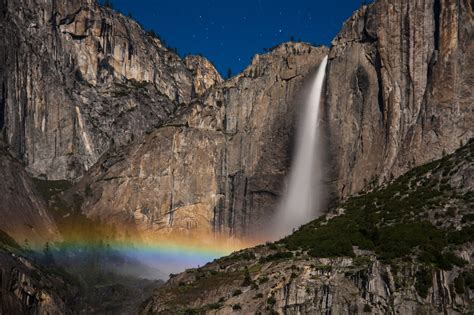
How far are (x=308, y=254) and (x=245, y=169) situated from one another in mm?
56705

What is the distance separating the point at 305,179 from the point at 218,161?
21298 mm

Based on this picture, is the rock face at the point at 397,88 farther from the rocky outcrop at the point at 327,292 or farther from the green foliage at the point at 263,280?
the green foliage at the point at 263,280

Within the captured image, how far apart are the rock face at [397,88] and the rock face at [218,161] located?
10081 mm

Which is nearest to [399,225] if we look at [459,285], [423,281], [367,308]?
[423,281]

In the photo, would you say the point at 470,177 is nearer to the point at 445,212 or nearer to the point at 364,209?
the point at 445,212

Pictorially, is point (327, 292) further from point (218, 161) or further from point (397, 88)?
point (218, 161)

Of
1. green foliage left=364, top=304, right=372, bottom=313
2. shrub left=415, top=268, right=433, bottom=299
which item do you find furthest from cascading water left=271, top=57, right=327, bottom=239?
green foliage left=364, top=304, right=372, bottom=313

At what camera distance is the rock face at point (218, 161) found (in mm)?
146625

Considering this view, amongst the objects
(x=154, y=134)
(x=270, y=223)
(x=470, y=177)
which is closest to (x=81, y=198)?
(x=154, y=134)

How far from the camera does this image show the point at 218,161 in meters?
156

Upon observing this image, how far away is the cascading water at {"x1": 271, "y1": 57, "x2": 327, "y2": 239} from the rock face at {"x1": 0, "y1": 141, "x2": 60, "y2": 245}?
119ft

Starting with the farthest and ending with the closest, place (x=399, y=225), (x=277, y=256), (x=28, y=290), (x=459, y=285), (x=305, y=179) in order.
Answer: (x=305, y=179) → (x=28, y=290) → (x=277, y=256) → (x=399, y=225) → (x=459, y=285)

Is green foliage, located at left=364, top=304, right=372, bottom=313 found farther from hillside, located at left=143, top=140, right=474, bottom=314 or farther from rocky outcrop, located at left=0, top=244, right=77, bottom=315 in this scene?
rocky outcrop, located at left=0, top=244, right=77, bottom=315

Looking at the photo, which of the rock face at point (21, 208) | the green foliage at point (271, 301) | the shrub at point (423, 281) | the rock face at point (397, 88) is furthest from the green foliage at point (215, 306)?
the rock face at point (21, 208)
